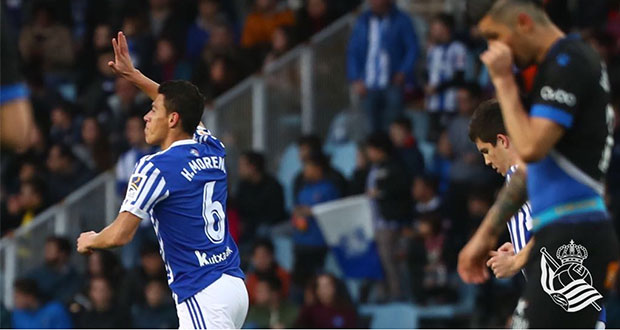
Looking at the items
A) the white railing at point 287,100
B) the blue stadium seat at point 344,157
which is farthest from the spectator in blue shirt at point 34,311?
the blue stadium seat at point 344,157

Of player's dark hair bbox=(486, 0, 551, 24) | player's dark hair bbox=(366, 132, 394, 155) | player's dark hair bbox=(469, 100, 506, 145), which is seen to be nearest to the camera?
player's dark hair bbox=(486, 0, 551, 24)

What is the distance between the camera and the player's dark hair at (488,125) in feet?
24.9

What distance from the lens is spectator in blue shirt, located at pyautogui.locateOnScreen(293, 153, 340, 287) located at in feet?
47.6

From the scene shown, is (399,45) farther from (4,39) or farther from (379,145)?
(4,39)

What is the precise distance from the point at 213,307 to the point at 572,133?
2.75 metres

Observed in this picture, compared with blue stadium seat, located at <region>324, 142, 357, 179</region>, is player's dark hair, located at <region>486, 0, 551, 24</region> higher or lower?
higher

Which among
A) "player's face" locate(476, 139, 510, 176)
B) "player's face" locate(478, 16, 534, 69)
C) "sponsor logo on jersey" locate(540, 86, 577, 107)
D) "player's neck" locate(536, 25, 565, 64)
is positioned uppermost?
"player's face" locate(478, 16, 534, 69)

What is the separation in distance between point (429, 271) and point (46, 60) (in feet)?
24.8

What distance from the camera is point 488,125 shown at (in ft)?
24.9

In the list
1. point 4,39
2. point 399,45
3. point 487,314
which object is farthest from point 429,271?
point 4,39

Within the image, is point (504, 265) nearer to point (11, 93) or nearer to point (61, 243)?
point (11, 93)

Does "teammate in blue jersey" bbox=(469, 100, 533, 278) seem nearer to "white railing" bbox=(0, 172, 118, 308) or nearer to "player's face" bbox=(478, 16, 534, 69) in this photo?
"player's face" bbox=(478, 16, 534, 69)

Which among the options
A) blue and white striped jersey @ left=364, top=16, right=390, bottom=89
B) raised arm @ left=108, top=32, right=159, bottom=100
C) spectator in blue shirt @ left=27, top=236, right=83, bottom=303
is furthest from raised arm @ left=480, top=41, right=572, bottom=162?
blue and white striped jersey @ left=364, top=16, right=390, bottom=89

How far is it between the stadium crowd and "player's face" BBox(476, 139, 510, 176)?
5816 millimetres
